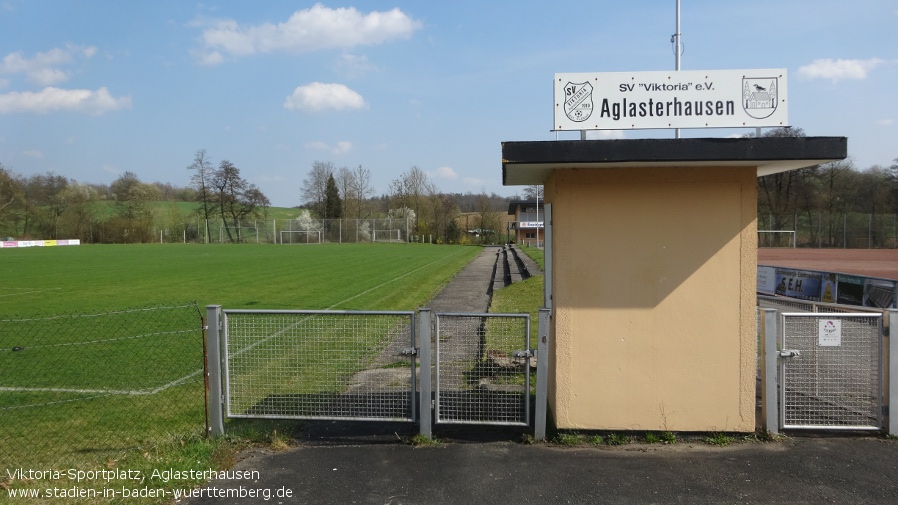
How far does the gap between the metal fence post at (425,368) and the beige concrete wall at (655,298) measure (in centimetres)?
125

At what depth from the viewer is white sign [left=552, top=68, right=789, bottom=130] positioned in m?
6.52

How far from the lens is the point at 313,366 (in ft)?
22.4

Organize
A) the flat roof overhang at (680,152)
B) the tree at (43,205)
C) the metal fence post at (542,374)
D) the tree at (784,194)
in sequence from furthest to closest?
the tree at (43,205) → the tree at (784,194) → the metal fence post at (542,374) → the flat roof overhang at (680,152)

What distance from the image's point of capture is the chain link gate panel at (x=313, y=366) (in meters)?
6.79

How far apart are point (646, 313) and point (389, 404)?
2.73 m

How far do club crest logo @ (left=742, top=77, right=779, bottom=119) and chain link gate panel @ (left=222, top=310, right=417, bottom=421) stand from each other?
3.88 metres

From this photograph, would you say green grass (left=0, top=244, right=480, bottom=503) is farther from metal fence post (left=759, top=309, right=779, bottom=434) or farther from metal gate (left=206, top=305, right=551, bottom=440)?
metal fence post (left=759, top=309, right=779, bottom=434)

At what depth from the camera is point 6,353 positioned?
11.7m

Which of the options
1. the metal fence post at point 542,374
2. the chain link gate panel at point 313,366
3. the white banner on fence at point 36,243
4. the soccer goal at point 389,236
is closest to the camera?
the metal fence post at point 542,374

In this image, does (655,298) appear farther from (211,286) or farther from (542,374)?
(211,286)

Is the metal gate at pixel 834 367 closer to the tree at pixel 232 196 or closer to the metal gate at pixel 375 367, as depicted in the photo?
the metal gate at pixel 375 367

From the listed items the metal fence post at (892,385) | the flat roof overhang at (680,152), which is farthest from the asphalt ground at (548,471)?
the flat roof overhang at (680,152)

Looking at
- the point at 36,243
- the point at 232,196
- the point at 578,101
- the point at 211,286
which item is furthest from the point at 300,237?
the point at 578,101

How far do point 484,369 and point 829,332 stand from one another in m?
3.39
